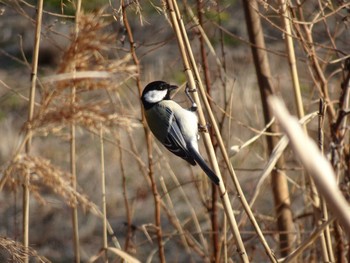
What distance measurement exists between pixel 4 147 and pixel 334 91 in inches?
134

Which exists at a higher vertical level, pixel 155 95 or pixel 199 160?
pixel 155 95

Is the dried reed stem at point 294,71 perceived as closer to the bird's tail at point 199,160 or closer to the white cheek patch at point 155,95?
the bird's tail at point 199,160

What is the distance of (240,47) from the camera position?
7.72 meters

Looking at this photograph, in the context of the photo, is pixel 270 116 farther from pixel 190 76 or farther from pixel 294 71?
pixel 190 76

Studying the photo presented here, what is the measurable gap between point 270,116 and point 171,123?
0.50 m

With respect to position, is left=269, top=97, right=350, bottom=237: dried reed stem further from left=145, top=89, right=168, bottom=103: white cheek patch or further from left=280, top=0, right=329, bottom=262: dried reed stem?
left=145, top=89, right=168, bottom=103: white cheek patch

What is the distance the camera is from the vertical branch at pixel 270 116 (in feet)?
10.4

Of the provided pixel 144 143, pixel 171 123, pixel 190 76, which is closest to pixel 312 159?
pixel 190 76

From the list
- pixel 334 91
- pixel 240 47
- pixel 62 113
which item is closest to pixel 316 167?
pixel 62 113

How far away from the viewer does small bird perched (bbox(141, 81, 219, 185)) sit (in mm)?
2777

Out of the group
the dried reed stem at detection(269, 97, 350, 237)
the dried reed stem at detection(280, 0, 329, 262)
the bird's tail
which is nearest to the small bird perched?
the bird's tail

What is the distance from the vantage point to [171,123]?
2.99 metres

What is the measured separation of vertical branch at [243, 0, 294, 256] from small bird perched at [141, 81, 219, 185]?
0.43 m

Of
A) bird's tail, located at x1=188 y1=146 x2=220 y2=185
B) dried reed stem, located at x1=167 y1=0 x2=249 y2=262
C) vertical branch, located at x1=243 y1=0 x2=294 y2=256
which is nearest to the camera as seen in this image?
dried reed stem, located at x1=167 y1=0 x2=249 y2=262
